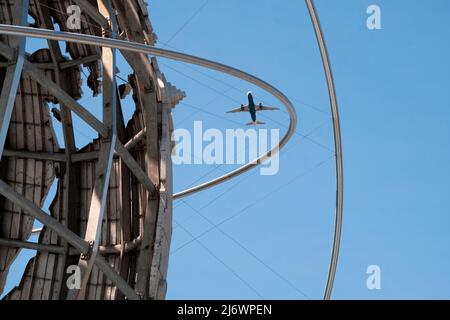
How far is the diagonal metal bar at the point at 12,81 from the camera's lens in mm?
26812

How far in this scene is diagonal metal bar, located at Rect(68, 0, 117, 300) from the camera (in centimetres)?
3084

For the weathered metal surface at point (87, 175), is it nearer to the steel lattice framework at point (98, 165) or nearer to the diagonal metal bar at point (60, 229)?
the steel lattice framework at point (98, 165)

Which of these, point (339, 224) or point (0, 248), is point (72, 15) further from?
point (339, 224)

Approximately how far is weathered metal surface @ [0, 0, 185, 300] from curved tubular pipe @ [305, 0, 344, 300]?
240 inches

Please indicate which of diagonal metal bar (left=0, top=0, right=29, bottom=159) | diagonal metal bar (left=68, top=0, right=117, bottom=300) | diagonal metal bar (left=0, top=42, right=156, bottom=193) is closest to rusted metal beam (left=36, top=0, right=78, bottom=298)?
diagonal metal bar (left=68, top=0, right=117, bottom=300)

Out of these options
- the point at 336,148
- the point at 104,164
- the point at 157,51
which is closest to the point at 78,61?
the point at 104,164

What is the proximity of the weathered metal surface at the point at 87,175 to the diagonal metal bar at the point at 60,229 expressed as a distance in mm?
959

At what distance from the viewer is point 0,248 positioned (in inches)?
1581

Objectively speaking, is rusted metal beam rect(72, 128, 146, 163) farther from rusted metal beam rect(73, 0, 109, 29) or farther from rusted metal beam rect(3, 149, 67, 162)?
rusted metal beam rect(73, 0, 109, 29)

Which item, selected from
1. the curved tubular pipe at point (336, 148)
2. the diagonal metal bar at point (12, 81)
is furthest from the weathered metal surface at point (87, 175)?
the curved tubular pipe at point (336, 148)
